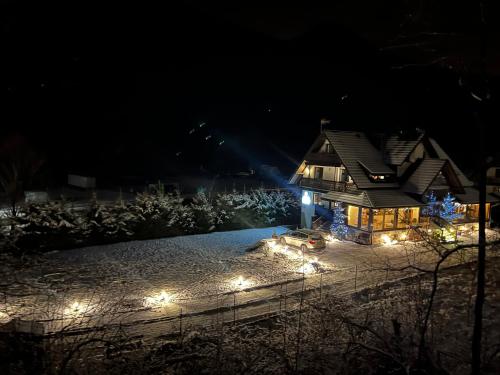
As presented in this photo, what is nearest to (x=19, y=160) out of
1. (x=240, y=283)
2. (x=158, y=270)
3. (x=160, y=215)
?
(x=160, y=215)

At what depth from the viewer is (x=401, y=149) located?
30.0 meters

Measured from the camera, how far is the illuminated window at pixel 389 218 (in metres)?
27.7

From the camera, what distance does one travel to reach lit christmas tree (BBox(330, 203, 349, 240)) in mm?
27625

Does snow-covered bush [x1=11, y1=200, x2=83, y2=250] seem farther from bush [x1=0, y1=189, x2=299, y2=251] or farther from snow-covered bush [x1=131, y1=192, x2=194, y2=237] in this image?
snow-covered bush [x1=131, y1=192, x2=194, y2=237]

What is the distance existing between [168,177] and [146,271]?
118 ft

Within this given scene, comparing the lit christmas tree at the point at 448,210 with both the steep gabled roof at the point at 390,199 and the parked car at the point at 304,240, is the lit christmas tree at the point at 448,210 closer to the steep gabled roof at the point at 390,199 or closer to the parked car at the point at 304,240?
the steep gabled roof at the point at 390,199

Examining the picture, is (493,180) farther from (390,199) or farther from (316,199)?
(316,199)

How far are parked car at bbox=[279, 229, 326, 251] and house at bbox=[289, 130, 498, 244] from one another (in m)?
3.90

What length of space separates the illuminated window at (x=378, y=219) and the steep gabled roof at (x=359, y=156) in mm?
1784

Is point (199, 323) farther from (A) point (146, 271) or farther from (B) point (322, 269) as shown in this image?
(B) point (322, 269)

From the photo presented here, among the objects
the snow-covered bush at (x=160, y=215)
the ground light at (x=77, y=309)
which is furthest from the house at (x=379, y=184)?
the ground light at (x=77, y=309)

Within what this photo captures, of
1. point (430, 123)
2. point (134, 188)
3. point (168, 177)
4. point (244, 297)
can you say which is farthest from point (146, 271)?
point (430, 123)

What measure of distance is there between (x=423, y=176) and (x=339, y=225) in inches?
270

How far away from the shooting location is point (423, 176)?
2894cm
